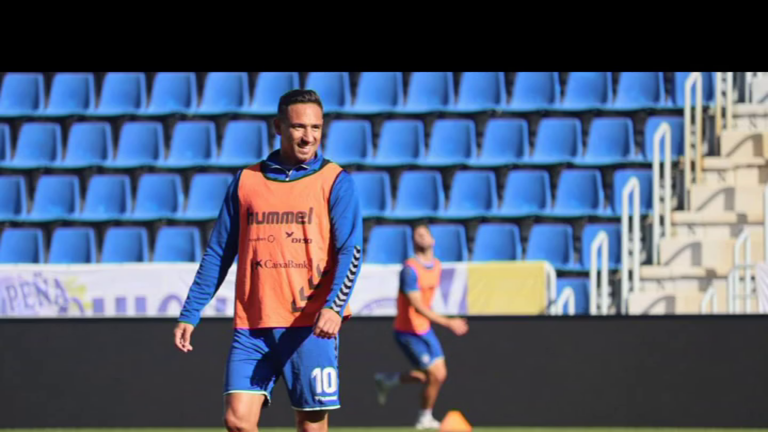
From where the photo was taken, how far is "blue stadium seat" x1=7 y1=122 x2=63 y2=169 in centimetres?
1261

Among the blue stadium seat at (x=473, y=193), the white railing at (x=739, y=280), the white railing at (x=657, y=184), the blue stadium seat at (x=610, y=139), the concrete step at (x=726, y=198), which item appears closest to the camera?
the white railing at (x=739, y=280)

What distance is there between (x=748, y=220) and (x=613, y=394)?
303 centimetres

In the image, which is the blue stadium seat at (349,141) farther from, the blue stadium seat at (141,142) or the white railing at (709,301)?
the white railing at (709,301)

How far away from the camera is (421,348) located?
8.77 m

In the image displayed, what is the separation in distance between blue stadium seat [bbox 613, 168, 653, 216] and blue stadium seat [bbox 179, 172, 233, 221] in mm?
3870

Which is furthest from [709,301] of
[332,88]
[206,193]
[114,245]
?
[114,245]

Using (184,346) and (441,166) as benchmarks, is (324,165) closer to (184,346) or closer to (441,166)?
(184,346)

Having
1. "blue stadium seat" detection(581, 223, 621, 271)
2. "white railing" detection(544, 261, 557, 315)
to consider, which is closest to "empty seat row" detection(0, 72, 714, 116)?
"blue stadium seat" detection(581, 223, 621, 271)

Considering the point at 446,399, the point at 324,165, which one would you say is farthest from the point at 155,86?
the point at 324,165

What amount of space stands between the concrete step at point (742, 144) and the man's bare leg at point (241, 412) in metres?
8.18

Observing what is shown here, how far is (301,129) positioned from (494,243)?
22.3 feet

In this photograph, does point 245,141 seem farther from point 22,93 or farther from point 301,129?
point 301,129

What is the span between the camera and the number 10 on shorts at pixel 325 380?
4.82 metres

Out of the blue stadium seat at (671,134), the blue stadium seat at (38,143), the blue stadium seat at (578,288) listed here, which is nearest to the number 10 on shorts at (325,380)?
the blue stadium seat at (578,288)
